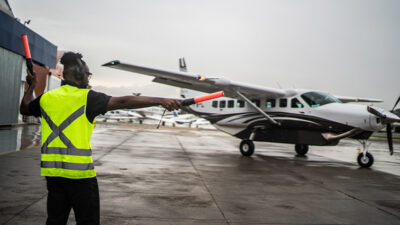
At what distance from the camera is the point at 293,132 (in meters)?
12.9

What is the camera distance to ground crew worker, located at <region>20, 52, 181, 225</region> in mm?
2648

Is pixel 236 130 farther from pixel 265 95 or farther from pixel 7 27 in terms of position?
pixel 7 27

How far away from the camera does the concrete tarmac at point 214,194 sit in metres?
4.98

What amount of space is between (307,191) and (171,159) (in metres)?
5.48

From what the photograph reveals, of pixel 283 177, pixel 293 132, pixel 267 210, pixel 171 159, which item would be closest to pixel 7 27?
pixel 171 159

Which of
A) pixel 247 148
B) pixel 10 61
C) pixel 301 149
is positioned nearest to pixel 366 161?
pixel 301 149

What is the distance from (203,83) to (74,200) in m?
10.8

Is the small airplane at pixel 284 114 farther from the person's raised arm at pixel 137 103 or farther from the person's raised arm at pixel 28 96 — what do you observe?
the person's raised arm at pixel 137 103

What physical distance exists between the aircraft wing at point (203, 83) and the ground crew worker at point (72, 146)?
9.27 meters

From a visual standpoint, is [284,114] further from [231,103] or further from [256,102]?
[231,103]

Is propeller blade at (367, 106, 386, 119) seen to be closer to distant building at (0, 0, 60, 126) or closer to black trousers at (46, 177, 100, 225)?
black trousers at (46, 177, 100, 225)

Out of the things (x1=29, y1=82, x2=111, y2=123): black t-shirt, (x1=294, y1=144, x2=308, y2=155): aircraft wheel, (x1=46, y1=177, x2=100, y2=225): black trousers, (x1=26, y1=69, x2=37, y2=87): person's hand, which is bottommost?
(x1=294, y1=144, x2=308, y2=155): aircraft wheel

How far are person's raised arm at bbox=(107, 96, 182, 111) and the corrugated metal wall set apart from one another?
22438mm

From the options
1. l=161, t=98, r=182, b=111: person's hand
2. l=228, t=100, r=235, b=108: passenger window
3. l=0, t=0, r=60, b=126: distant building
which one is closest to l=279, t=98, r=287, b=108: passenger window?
l=228, t=100, r=235, b=108: passenger window
